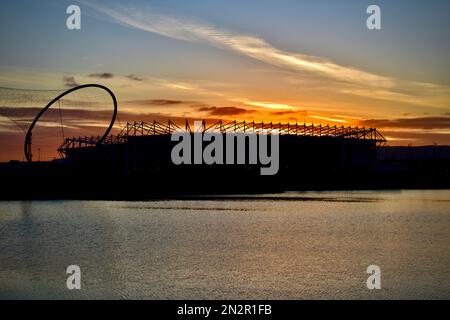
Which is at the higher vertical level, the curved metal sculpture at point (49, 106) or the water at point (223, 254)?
the curved metal sculpture at point (49, 106)

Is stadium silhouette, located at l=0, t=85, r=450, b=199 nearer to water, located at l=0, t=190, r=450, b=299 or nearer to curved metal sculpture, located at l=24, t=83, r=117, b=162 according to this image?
curved metal sculpture, located at l=24, t=83, r=117, b=162

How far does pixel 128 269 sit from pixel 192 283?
545 cm

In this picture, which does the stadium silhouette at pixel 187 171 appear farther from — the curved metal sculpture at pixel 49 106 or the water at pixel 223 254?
the water at pixel 223 254

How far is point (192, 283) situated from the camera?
2856cm

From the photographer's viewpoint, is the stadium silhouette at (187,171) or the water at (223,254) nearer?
the water at (223,254)

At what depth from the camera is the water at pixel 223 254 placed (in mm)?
27219

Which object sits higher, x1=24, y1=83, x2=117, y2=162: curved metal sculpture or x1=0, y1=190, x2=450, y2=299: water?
x1=24, y1=83, x2=117, y2=162: curved metal sculpture

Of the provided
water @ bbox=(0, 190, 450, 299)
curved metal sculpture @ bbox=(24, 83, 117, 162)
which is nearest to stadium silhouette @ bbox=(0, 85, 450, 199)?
curved metal sculpture @ bbox=(24, 83, 117, 162)

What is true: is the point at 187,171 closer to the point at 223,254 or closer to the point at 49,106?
the point at 49,106

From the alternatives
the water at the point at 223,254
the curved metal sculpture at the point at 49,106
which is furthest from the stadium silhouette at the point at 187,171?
the water at the point at 223,254

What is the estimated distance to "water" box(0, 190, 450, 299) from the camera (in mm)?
27219
